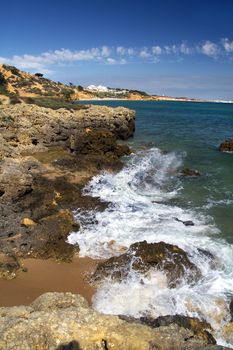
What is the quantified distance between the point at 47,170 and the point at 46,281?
1020 centimetres

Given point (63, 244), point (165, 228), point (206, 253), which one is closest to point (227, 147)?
point (165, 228)

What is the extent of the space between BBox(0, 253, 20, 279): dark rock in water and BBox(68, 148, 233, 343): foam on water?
7.46ft

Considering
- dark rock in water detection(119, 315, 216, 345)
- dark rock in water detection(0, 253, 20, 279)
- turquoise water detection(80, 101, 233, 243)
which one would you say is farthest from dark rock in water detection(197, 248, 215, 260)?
dark rock in water detection(0, 253, 20, 279)

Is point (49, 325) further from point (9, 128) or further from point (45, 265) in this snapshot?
point (9, 128)

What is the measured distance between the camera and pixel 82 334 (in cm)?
559

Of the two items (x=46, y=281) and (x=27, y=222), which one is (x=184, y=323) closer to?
(x=46, y=281)

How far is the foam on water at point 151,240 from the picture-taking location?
9.64 meters

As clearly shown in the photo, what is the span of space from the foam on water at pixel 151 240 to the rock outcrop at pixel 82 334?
3.64 meters

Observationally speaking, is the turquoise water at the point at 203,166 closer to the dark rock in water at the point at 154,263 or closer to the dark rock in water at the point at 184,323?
the dark rock in water at the point at 154,263

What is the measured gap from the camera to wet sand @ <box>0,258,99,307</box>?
984 centimetres

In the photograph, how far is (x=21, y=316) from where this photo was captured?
19.6ft

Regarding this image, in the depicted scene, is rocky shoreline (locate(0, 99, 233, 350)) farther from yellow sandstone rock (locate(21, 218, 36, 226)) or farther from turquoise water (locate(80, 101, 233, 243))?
turquoise water (locate(80, 101, 233, 243))

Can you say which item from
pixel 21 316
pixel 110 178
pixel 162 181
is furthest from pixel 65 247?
pixel 162 181

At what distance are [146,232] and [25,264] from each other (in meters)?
4.67
